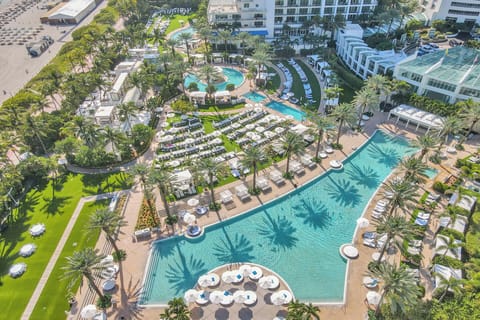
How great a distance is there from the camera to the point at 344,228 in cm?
4069

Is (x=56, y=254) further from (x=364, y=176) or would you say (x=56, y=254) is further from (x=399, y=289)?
(x=364, y=176)

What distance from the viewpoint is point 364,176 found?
48562 mm

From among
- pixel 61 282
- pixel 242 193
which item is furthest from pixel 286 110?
pixel 61 282

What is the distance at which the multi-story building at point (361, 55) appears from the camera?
68875mm

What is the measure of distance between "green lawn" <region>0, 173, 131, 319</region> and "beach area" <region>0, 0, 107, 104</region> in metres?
41.6

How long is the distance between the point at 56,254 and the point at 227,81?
54.3m

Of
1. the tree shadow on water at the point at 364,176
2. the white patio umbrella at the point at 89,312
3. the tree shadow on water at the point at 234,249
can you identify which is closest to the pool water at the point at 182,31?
the tree shadow on water at the point at 364,176

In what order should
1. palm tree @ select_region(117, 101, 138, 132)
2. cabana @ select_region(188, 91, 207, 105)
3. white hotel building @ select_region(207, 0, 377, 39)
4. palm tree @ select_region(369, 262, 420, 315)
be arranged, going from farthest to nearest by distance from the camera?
white hotel building @ select_region(207, 0, 377, 39), cabana @ select_region(188, 91, 207, 105), palm tree @ select_region(117, 101, 138, 132), palm tree @ select_region(369, 262, 420, 315)

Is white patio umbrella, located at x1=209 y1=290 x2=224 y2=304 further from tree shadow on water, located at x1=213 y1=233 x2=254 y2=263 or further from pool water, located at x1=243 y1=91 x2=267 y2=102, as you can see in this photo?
pool water, located at x1=243 y1=91 x2=267 y2=102

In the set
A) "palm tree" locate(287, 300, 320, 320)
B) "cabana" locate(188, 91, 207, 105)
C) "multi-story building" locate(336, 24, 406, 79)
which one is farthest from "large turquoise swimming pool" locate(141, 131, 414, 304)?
"cabana" locate(188, 91, 207, 105)

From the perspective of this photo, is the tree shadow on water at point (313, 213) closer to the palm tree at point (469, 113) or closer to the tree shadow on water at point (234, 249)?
the tree shadow on water at point (234, 249)

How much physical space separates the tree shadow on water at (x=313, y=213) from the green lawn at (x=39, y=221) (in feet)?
81.6

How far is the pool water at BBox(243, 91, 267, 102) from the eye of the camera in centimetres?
6969

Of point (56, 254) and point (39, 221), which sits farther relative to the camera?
point (39, 221)
